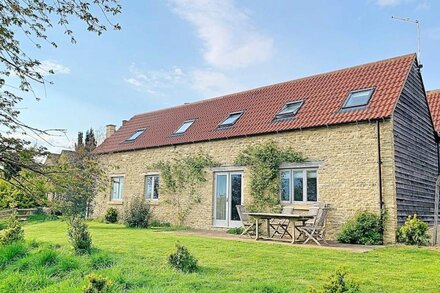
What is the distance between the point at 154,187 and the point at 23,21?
14821 millimetres

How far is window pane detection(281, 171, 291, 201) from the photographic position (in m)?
13.9

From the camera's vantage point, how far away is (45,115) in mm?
5801

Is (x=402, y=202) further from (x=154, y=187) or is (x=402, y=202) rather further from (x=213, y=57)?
(x=154, y=187)

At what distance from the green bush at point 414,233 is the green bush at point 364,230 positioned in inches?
25.7

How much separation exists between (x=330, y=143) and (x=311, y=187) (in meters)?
1.67

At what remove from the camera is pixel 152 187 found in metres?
19.1

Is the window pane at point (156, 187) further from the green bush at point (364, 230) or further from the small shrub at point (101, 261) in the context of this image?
the small shrub at point (101, 261)

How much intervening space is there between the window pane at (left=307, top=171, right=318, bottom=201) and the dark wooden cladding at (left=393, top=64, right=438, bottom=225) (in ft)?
8.60

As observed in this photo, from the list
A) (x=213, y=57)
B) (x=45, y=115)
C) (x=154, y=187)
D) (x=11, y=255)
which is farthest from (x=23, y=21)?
(x=154, y=187)

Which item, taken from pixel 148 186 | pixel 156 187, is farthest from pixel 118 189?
pixel 156 187

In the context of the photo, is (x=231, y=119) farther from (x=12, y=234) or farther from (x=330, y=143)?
(x=12, y=234)

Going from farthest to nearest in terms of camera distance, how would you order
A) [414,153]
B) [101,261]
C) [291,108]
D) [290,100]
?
[290,100]
[291,108]
[414,153]
[101,261]

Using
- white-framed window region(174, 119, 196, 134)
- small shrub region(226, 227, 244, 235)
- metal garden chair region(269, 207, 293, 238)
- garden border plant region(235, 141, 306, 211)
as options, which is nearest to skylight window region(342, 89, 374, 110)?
garden border plant region(235, 141, 306, 211)

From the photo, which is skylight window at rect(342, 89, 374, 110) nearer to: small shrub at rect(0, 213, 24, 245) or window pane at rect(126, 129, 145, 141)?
small shrub at rect(0, 213, 24, 245)
